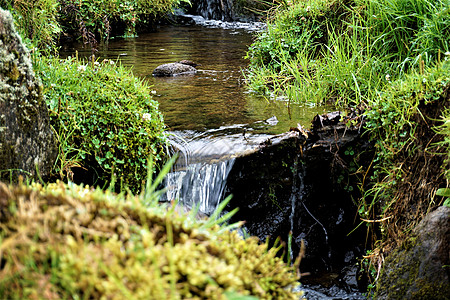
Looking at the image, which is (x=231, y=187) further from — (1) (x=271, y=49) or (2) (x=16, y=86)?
(1) (x=271, y=49)

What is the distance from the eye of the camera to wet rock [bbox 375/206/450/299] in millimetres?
2686

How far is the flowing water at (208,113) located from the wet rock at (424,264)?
1.70 m

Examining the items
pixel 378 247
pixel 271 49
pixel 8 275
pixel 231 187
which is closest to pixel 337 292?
pixel 378 247

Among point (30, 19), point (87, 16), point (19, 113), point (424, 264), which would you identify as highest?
point (87, 16)

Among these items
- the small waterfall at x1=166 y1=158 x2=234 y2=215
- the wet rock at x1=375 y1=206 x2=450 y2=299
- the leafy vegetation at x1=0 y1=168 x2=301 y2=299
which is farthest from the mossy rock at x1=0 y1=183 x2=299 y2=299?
the small waterfall at x1=166 y1=158 x2=234 y2=215

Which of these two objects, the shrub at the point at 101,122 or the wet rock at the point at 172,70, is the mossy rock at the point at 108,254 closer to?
the shrub at the point at 101,122

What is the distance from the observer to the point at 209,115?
5.10 metres

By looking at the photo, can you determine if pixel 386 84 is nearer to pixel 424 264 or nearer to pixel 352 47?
pixel 352 47

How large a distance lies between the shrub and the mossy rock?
7.08 ft

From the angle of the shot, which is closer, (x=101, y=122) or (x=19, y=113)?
(x=19, y=113)

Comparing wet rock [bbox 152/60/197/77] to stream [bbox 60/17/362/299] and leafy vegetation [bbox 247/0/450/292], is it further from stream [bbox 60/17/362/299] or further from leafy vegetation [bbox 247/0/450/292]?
leafy vegetation [bbox 247/0/450/292]

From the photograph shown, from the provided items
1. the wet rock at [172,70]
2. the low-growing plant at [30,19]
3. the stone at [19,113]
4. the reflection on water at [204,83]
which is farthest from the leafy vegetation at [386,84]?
the low-growing plant at [30,19]

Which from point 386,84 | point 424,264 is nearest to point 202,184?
point 424,264

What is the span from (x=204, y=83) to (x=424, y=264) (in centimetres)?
477
